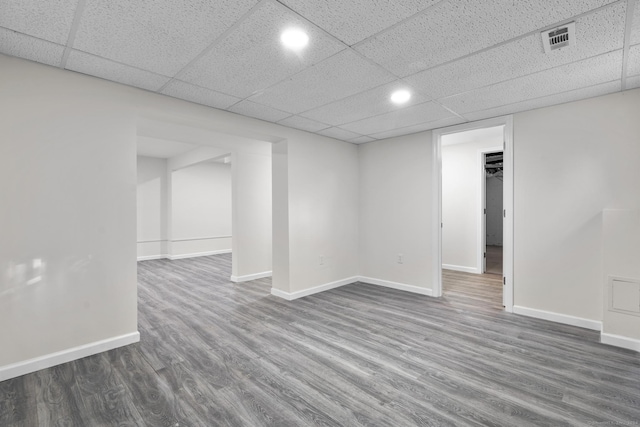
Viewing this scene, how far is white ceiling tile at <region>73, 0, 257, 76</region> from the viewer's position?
1717 mm

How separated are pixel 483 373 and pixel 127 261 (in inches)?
128

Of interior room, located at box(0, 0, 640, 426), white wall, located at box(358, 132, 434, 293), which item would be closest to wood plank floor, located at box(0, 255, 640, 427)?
interior room, located at box(0, 0, 640, 426)

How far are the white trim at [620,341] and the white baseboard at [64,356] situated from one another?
177 inches

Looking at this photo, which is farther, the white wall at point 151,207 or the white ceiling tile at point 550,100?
the white wall at point 151,207

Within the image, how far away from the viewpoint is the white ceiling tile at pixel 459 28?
5.65ft

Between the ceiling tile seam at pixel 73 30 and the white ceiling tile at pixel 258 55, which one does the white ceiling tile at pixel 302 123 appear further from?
the ceiling tile seam at pixel 73 30

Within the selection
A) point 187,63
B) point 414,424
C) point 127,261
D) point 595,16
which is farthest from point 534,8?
point 127,261

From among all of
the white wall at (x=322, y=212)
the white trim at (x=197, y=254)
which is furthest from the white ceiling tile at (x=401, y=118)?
the white trim at (x=197, y=254)

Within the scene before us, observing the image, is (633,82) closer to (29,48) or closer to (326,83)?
(326,83)

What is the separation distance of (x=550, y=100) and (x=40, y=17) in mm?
4424

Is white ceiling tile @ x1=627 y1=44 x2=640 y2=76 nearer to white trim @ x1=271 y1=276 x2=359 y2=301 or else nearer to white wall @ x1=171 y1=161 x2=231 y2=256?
white trim @ x1=271 y1=276 x2=359 y2=301

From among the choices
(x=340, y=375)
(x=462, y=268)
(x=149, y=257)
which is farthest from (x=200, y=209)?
(x=340, y=375)

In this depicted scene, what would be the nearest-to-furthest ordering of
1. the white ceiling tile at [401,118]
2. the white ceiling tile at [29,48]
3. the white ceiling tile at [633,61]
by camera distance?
the white ceiling tile at [29,48], the white ceiling tile at [633,61], the white ceiling tile at [401,118]

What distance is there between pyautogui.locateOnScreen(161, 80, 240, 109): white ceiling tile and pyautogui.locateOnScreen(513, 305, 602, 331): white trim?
4.14m
